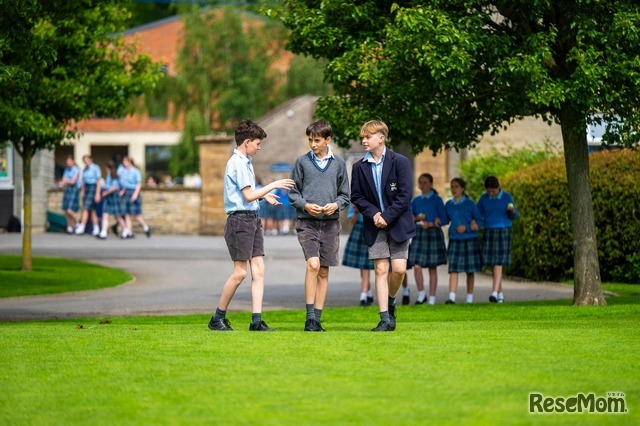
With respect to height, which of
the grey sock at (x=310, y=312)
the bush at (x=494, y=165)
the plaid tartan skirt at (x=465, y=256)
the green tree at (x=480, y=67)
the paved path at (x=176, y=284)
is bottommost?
the paved path at (x=176, y=284)

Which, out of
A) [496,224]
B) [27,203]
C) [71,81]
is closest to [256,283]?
[496,224]

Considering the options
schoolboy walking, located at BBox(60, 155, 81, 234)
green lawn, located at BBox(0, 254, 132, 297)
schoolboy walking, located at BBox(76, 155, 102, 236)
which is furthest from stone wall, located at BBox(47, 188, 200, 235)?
green lawn, located at BBox(0, 254, 132, 297)

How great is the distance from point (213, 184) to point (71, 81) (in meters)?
16.4

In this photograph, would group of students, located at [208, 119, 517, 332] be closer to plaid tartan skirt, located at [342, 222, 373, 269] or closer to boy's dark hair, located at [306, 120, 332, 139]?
boy's dark hair, located at [306, 120, 332, 139]

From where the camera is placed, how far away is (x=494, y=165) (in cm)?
2594

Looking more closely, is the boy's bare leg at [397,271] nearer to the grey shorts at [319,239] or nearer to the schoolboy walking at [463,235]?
the grey shorts at [319,239]

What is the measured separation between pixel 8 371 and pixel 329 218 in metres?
3.73

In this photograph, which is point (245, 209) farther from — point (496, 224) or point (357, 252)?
point (496, 224)

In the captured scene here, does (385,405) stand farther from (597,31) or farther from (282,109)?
(282,109)

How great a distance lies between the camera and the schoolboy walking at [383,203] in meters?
11.6

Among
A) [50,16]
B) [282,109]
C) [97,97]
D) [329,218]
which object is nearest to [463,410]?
[329,218]

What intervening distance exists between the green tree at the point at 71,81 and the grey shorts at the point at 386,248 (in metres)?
8.61

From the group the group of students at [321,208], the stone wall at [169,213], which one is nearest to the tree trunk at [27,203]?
the group of students at [321,208]

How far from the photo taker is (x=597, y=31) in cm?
1498
